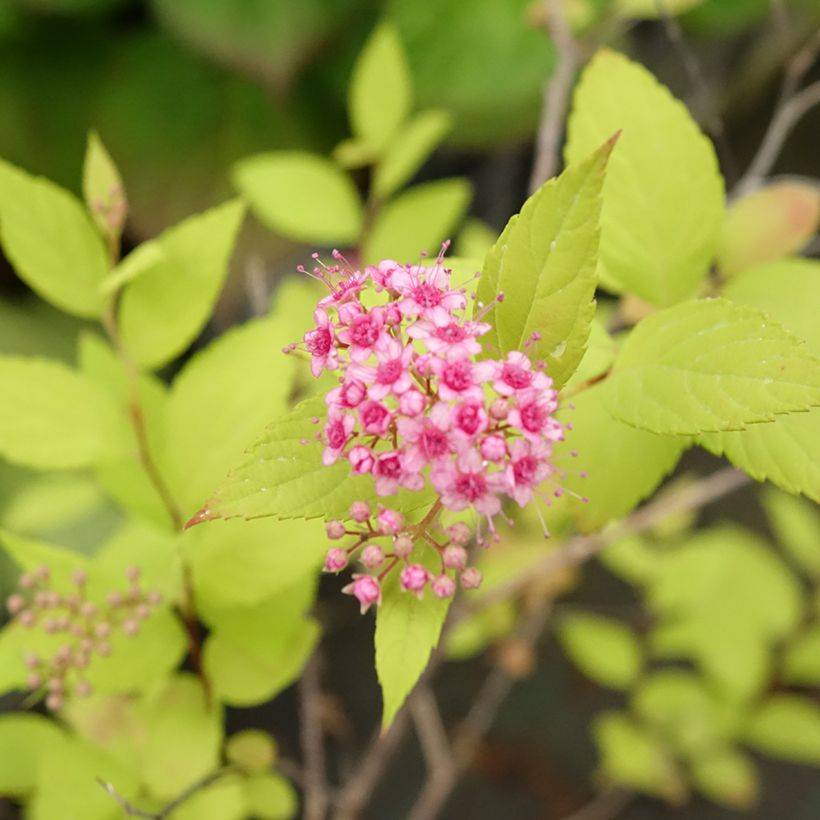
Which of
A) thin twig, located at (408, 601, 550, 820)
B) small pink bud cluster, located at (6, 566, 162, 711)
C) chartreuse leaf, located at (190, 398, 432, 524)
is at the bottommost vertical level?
thin twig, located at (408, 601, 550, 820)

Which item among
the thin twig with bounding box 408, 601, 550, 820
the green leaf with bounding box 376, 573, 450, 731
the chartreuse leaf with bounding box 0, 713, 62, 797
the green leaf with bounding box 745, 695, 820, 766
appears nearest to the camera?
the green leaf with bounding box 376, 573, 450, 731

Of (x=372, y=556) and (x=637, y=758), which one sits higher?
A: (x=372, y=556)

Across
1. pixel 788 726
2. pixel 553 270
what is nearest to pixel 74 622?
pixel 553 270

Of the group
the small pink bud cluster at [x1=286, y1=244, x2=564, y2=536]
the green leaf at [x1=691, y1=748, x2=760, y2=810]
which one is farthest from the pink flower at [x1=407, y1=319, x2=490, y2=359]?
the green leaf at [x1=691, y1=748, x2=760, y2=810]

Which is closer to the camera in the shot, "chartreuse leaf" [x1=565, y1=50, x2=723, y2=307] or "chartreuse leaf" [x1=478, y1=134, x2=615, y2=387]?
"chartreuse leaf" [x1=478, y1=134, x2=615, y2=387]

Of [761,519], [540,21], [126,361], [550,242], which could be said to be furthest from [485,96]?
[550,242]

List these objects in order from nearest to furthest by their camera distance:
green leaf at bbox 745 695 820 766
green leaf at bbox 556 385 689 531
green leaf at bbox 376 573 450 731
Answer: green leaf at bbox 376 573 450 731 → green leaf at bbox 556 385 689 531 → green leaf at bbox 745 695 820 766

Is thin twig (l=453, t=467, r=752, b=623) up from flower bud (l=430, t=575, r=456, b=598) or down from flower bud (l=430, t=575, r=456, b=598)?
down

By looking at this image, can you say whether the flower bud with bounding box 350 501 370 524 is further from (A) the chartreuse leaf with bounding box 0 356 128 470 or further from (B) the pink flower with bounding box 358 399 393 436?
(A) the chartreuse leaf with bounding box 0 356 128 470

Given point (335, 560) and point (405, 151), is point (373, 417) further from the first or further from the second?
point (405, 151)
